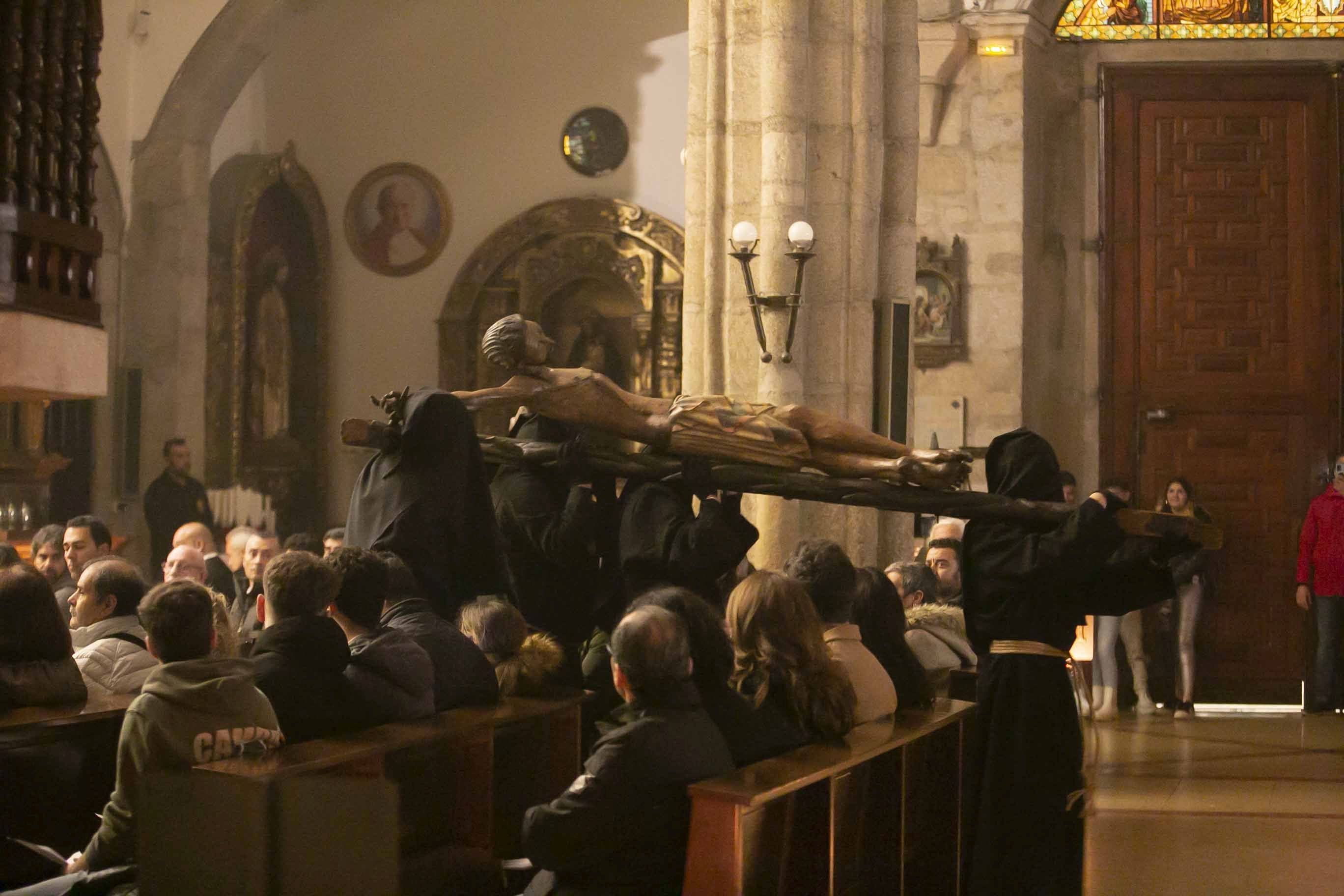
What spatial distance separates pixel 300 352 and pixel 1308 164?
8459 mm

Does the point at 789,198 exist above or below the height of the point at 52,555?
above

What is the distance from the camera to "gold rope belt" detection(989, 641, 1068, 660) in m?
4.85

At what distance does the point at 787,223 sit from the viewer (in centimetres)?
770

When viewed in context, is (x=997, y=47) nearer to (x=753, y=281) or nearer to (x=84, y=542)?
(x=753, y=281)

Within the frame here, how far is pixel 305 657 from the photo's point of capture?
13.2ft

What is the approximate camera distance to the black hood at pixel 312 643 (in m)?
4.00

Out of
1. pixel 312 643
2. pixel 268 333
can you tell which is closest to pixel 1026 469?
pixel 312 643

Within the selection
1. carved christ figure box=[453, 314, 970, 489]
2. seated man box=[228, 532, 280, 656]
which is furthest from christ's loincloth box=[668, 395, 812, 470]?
seated man box=[228, 532, 280, 656]

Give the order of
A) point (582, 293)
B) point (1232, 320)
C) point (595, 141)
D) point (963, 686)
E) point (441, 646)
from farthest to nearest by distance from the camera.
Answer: point (595, 141) < point (582, 293) < point (1232, 320) < point (963, 686) < point (441, 646)

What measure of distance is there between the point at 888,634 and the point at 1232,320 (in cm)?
750

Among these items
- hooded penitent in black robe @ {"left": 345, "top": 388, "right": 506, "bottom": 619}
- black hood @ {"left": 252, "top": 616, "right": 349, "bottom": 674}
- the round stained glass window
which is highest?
the round stained glass window

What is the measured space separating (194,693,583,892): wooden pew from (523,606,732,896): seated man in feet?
1.44

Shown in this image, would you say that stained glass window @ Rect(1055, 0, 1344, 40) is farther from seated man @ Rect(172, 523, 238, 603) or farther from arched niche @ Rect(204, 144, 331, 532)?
seated man @ Rect(172, 523, 238, 603)

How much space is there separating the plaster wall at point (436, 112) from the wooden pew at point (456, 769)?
391 inches
